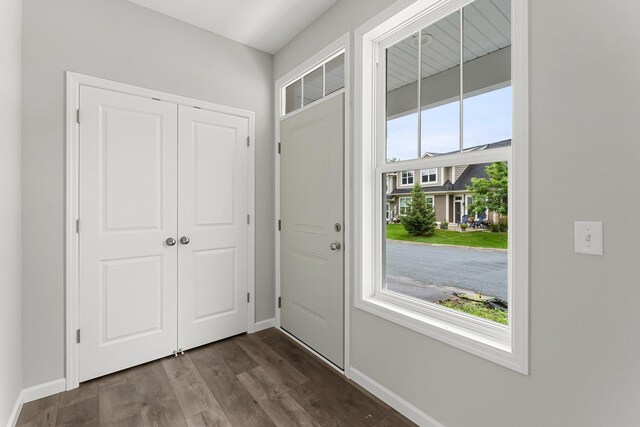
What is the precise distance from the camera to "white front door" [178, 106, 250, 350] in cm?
252

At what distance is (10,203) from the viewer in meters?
1.70

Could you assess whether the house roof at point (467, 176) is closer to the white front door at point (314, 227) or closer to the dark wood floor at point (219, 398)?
the white front door at point (314, 227)

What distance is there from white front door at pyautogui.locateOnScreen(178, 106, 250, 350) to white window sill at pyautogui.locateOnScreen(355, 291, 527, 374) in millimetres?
1263

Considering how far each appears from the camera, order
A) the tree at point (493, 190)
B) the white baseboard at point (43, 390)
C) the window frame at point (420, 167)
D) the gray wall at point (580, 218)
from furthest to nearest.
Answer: the white baseboard at point (43, 390), the tree at point (493, 190), the window frame at point (420, 167), the gray wall at point (580, 218)

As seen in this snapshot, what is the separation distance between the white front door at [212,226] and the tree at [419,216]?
1.52m

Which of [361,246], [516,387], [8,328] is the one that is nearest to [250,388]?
[361,246]

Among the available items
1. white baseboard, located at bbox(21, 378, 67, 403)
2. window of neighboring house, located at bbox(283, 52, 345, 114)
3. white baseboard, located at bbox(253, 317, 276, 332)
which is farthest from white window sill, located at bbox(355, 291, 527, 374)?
white baseboard, located at bbox(21, 378, 67, 403)

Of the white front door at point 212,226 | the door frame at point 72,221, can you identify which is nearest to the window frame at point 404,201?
the white front door at point 212,226

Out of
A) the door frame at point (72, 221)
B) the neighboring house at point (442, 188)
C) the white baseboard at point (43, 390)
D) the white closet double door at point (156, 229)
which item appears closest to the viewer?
the neighboring house at point (442, 188)

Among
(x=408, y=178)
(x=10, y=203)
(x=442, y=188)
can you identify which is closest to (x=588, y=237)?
(x=442, y=188)

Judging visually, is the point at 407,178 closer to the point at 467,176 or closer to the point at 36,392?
the point at 467,176

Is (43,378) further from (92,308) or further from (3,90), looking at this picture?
(3,90)

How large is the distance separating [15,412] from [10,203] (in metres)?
1.18

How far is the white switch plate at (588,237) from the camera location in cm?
112
